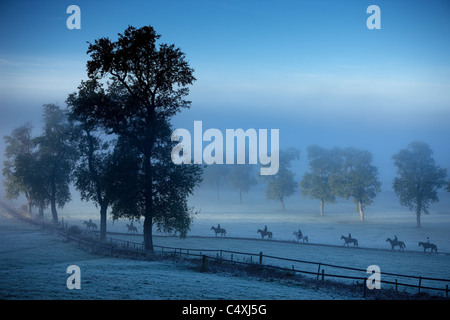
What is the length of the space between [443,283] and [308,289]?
12011 millimetres

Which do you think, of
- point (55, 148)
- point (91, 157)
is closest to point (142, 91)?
point (91, 157)

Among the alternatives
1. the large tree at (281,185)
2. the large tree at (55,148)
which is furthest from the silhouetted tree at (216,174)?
the large tree at (55,148)

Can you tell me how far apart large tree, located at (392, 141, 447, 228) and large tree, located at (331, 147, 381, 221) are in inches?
256

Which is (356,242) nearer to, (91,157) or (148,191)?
(148,191)

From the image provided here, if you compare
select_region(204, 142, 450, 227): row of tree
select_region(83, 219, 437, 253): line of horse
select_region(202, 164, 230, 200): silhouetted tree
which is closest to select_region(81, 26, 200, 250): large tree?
select_region(83, 219, 437, 253): line of horse

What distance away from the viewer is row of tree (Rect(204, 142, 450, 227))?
191 ft

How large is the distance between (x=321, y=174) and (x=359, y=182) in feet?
56.3

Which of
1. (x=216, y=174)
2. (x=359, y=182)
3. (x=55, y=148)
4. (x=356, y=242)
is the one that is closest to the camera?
(x=356, y=242)

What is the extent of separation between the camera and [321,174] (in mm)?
84250

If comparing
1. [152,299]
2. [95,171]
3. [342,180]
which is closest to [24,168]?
[95,171]

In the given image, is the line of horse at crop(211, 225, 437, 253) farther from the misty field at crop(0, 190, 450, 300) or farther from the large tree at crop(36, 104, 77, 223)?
the large tree at crop(36, 104, 77, 223)

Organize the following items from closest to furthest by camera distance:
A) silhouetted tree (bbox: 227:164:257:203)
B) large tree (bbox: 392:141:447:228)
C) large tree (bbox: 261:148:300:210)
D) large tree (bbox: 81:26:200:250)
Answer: large tree (bbox: 81:26:200:250) → large tree (bbox: 392:141:447:228) → large tree (bbox: 261:148:300:210) → silhouetted tree (bbox: 227:164:257:203)
